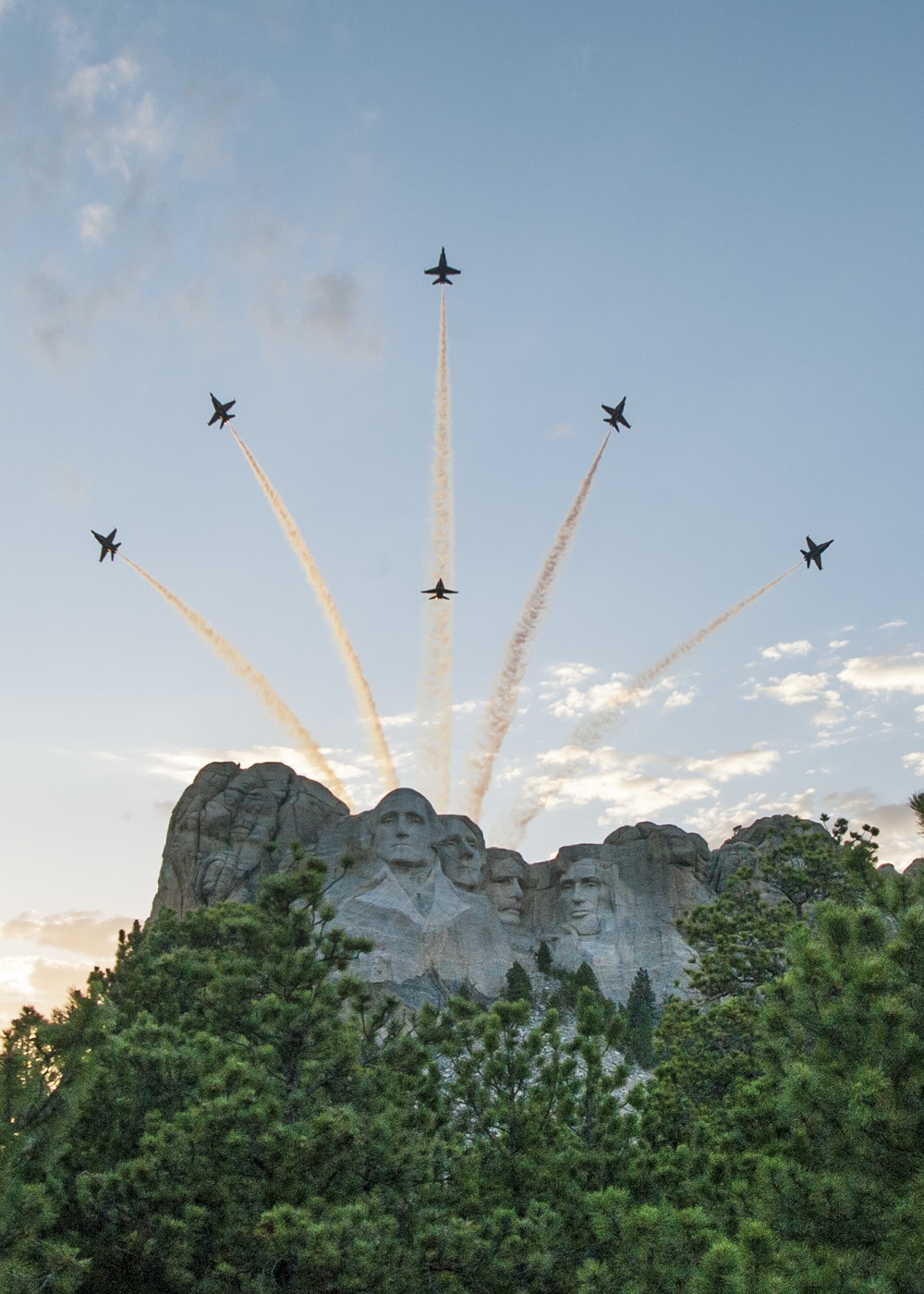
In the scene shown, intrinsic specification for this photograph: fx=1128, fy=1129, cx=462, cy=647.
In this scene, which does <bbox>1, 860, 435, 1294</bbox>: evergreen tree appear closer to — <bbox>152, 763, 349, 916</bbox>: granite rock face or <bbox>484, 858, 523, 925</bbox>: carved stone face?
<bbox>152, 763, 349, 916</bbox>: granite rock face

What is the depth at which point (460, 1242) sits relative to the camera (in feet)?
55.8

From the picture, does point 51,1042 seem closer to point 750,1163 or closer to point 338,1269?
point 338,1269

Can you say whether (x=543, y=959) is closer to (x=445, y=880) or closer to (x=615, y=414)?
(x=445, y=880)

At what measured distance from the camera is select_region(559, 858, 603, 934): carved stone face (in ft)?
234

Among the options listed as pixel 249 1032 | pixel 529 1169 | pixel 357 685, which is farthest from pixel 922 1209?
pixel 357 685

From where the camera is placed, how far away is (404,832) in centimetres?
6738

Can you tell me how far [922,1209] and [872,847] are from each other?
598 inches

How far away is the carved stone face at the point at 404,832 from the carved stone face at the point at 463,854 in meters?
1.36

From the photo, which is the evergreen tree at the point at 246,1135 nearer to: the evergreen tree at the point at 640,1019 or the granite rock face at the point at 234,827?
the evergreen tree at the point at 640,1019

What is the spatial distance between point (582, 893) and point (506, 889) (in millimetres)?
4958

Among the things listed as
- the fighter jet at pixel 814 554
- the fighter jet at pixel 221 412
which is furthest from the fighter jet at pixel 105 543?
the fighter jet at pixel 814 554

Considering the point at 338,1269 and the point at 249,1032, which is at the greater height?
the point at 249,1032

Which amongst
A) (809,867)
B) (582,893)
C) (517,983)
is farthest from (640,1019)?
(809,867)

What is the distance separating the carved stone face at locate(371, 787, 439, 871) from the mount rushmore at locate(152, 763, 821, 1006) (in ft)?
0.26
